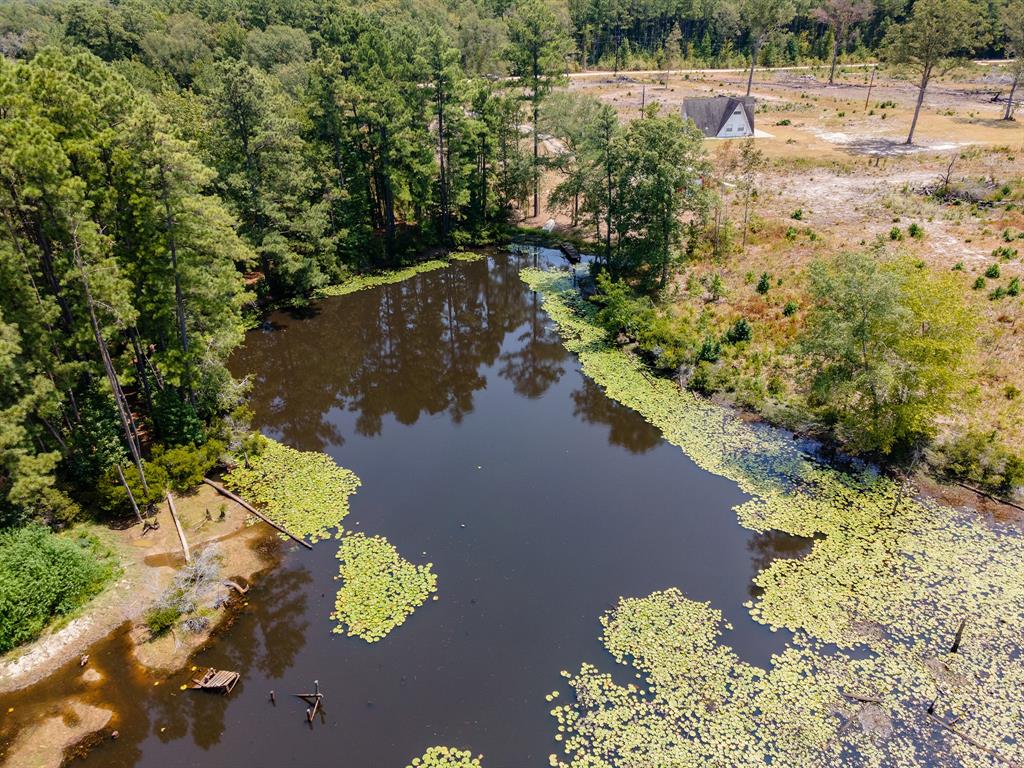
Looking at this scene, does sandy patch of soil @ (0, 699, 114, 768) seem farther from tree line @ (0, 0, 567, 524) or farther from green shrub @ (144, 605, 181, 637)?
tree line @ (0, 0, 567, 524)

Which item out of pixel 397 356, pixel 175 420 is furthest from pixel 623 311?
pixel 175 420

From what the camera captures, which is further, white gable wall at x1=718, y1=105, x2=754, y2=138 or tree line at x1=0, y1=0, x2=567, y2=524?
white gable wall at x1=718, y1=105, x2=754, y2=138

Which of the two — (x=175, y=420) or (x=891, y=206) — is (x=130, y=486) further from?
(x=891, y=206)

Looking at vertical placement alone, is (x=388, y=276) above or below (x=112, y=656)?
above

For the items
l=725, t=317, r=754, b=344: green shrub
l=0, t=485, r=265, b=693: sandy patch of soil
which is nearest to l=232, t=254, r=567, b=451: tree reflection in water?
l=0, t=485, r=265, b=693: sandy patch of soil

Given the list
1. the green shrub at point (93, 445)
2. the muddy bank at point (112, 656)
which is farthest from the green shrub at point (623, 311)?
the green shrub at point (93, 445)

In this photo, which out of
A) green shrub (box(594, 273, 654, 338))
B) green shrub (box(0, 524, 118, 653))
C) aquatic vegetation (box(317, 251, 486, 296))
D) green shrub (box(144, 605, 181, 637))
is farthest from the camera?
aquatic vegetation (box(317, 251, 486, 296))
